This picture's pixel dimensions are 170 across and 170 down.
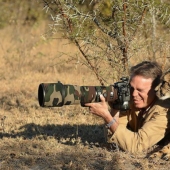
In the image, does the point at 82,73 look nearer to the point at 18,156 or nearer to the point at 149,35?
the point at 149,35

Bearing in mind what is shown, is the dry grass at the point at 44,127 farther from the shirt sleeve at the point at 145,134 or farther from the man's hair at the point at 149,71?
the man's hair at the point at 149,71

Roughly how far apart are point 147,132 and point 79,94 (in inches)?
28.0

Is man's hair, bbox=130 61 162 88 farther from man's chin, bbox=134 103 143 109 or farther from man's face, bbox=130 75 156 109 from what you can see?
man's chin, bbox=134 103 143 109

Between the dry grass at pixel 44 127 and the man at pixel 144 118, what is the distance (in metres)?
0.12

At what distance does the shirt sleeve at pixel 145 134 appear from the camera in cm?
395

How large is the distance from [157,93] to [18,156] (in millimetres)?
1270

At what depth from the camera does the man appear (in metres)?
3.95

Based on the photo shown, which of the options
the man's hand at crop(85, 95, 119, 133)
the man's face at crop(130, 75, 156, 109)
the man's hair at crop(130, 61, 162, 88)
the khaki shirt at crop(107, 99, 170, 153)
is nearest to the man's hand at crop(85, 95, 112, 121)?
the man's hand at crop(85, 95, 119, 133)

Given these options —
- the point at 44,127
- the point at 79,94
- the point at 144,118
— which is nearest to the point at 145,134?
the point at 144,118

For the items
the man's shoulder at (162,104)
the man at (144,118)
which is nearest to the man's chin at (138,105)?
the man at (144,118)

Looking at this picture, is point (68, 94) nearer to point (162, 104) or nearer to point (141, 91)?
point (141, 91)

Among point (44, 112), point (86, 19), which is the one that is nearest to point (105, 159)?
point (86, 19)

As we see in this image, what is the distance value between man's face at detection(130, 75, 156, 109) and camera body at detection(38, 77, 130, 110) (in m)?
0.28

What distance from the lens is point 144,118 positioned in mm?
4207
